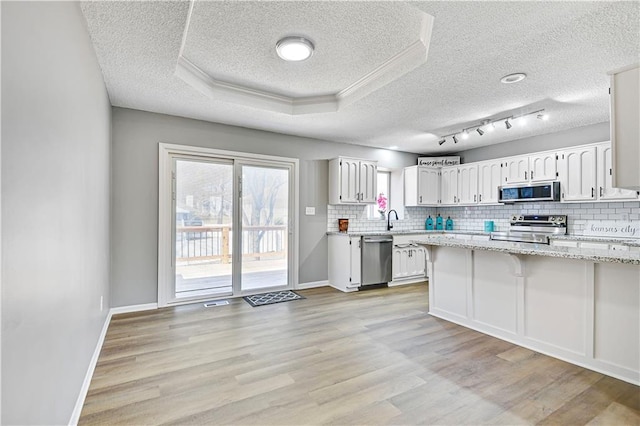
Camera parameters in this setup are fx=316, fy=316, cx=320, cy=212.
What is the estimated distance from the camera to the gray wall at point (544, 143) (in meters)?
4.49

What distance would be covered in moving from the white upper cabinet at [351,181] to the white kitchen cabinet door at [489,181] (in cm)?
188

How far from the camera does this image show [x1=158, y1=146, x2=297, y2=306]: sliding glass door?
418cm

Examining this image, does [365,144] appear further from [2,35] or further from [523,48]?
[2,35]

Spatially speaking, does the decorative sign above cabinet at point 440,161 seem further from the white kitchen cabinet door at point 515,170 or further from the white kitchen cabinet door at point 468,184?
the white kitchen cabinet door at point 515,170

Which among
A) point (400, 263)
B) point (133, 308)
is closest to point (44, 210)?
point (133, 308)

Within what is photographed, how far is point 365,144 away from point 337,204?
1.28m

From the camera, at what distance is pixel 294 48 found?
266 cm

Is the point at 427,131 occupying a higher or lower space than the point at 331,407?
higher

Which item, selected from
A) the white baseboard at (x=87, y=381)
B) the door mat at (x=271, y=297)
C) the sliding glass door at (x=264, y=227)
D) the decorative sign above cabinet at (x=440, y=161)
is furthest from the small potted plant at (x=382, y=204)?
the white baseboard at (x=87, y=381)

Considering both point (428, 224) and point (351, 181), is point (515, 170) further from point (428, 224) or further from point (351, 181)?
point (351, 181)

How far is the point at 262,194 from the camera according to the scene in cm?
484

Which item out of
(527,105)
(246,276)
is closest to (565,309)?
(527,105)

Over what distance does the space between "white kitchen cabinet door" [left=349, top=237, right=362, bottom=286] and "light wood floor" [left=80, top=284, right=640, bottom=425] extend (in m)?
1.39

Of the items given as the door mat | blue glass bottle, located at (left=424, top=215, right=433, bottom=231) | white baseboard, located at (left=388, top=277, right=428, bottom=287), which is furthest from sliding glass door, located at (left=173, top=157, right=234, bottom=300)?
blue glass bottle, located at (left=424, top=215, right=433, bottom=231)
